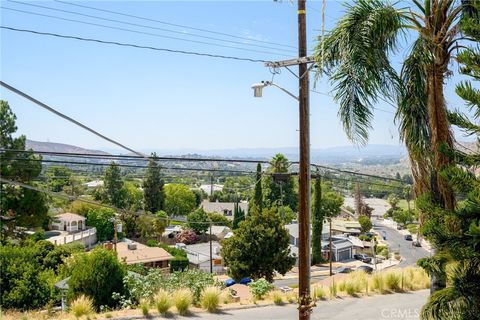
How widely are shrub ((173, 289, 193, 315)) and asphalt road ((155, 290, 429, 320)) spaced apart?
1.09ft

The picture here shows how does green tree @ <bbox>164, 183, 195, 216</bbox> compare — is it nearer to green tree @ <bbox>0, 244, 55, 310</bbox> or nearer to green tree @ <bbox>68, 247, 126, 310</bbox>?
green tree @ <bbox>0, 244, 55, 310</bbox>

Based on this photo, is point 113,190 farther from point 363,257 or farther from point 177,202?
point 363,257

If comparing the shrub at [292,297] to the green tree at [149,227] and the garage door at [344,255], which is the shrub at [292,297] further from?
the green tree at [149,227]

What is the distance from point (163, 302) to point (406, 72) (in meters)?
7.67

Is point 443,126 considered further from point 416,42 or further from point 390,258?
point 390,258

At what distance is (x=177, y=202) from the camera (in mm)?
68688

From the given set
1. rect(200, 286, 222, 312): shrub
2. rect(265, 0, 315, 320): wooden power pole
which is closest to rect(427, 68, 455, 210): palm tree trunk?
rect(265, 0, 315, 320): wooden power pole

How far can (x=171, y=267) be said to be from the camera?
115 feet

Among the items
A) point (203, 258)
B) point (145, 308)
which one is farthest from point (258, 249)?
point (203, 258)

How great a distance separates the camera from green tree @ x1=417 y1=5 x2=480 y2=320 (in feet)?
19.0

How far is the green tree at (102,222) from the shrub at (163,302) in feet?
128

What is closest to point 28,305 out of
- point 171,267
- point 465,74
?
point 465,74

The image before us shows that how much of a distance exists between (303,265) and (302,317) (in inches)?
32.0

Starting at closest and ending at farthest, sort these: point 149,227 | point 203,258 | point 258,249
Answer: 1. point 258,249
2. point 203,258
3. point 149,227
